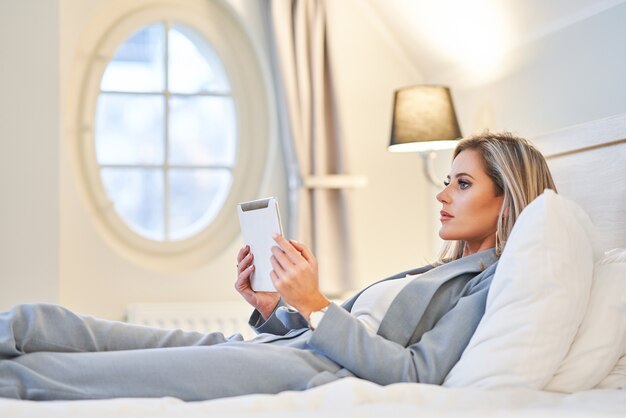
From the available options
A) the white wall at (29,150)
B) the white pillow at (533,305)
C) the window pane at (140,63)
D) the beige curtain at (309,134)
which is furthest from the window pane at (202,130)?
the white pillow at (533,305)

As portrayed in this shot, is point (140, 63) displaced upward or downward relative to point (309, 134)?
upward

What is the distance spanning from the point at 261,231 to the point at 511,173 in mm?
576

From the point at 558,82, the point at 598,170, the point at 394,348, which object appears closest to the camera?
the point at 394,348

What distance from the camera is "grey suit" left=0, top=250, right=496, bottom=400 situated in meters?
1.58

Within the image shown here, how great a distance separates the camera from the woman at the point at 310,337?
1.60 metres

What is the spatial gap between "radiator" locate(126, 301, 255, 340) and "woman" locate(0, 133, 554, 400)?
1506mm

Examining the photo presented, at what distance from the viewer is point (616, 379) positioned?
5.60 ft

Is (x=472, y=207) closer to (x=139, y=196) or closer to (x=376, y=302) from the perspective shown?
(x=376, y=302)

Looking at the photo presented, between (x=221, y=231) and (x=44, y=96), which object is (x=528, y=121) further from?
(x=44, y=96)

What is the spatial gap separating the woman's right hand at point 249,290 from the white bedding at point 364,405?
2.11ft

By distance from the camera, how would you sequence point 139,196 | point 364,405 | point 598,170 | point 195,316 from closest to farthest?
1. point 364,405
2. point 598,170
3. point 195,316
4. point 139,196

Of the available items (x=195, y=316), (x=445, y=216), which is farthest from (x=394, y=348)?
(x=195, y=316)

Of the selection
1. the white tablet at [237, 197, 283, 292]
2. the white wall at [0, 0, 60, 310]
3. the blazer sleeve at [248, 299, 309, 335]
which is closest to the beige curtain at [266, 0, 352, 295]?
the white wall at [0, 0, 60, 310]

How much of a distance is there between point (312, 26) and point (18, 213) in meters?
1.40
